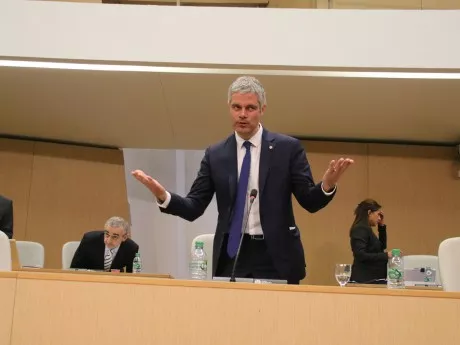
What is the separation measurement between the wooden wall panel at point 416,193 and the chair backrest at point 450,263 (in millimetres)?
3048

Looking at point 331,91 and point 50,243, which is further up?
point 331,91

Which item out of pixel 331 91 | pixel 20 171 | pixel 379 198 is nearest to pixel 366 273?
pixel 331 91

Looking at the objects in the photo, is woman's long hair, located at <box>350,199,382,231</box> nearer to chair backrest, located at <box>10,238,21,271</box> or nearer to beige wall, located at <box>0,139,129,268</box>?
beige wall, located at <box>0,139,129,268</box>

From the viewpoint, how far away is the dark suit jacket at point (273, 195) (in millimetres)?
2408

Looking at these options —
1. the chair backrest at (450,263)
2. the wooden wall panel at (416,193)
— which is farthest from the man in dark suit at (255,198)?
the wooden wall panel at (416,193)

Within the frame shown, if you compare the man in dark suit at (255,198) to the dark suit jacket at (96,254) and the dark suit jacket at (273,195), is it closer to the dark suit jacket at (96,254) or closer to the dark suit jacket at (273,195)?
the dark suit jacket at (273,195)

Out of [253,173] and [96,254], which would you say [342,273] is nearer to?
[253,173]

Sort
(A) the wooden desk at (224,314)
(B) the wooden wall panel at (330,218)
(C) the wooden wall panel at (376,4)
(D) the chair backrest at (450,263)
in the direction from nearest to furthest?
(A) the wooden desk at (224,314), (D) the chair backrest at (450,263), (C) the wooden wall panel at (376,4), (B) the wooden wall panel at (330,218)

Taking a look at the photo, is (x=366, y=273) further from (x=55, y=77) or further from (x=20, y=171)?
(x=20, y=171)

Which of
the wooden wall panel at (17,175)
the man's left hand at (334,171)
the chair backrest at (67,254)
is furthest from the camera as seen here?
the wooden wall panel at (17,175)

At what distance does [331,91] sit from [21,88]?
2325mm

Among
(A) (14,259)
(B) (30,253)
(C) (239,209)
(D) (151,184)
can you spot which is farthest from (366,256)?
(A) (14,259)

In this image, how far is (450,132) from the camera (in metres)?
5.98

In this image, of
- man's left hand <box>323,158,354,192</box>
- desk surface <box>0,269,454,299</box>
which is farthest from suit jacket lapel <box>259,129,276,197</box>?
desk surface <box>0,269,454,299</box>
